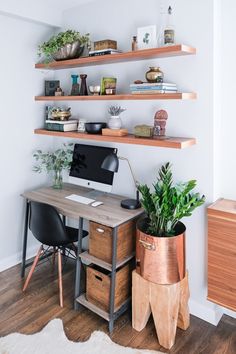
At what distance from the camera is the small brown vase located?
2.05 meters

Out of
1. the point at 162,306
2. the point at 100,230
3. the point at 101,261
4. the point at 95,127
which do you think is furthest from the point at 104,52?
the point at 162,306

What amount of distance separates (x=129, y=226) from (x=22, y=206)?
1277mm

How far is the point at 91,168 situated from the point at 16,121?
852mm

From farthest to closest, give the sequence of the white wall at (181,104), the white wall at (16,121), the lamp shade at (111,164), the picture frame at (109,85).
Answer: the white wall at (16,121)
the picture frame at (109,85)
the lamp shade at (111,164)
the white wall at (181,104)

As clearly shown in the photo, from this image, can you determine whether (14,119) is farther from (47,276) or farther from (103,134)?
(47,276)

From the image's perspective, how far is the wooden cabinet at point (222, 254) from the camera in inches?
74.4

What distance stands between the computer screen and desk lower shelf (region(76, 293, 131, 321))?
0.84 metres

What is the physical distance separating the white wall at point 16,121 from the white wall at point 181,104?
599mm

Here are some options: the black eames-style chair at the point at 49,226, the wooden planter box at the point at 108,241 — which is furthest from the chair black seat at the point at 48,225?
the wooden planter box at the point at 108,241

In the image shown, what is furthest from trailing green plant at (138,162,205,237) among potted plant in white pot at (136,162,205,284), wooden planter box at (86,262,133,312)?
wooden planter box at (86,262,133,312)

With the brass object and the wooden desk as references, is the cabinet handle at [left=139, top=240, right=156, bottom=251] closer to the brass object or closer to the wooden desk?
the wooden desk

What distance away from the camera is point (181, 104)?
2.11 m

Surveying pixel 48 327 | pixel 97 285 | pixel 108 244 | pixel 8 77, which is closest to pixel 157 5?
pixel 8 77

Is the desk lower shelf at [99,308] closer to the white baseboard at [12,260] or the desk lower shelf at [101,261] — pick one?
the desk lower shelf at [101,261]
